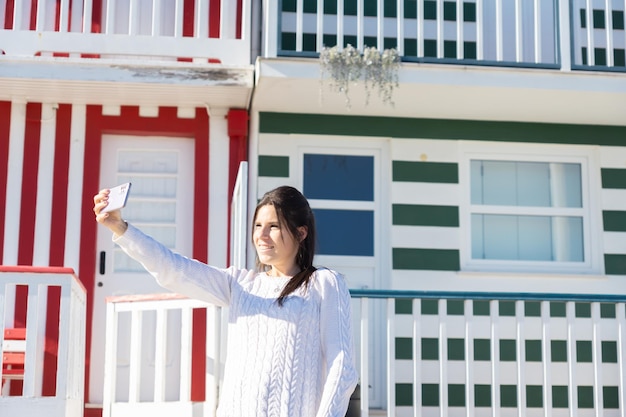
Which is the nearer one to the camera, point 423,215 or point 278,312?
point 278,312

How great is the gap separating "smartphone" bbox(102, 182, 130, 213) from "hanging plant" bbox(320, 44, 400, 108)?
362 cm

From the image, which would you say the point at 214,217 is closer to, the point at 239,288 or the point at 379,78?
the point at 379,78

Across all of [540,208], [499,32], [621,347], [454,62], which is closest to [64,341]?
[621,347]

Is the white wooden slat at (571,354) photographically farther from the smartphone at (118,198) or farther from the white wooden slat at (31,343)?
the smartphone at (118,198)

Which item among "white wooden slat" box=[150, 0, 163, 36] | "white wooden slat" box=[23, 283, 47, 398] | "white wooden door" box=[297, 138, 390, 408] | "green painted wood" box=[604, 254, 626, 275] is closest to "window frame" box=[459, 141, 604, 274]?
"green painted wood" box=[604, 254, 626, 275]

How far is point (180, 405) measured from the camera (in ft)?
18.1

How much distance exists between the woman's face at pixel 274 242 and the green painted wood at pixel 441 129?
4237 mm

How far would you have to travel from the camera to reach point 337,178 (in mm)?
7285

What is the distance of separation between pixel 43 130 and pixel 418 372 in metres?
3.46

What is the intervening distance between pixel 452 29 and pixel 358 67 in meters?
→ 1.37

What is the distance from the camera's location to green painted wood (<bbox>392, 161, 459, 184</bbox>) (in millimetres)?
7270

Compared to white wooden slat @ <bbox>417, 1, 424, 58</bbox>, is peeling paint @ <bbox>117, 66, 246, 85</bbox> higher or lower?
lower

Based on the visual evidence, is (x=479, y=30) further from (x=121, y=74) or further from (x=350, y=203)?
(x=121, y=74)

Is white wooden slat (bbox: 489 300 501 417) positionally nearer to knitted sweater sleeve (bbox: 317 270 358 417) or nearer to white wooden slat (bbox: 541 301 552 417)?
white wooden slat (bbox: 541 301 552 417)
